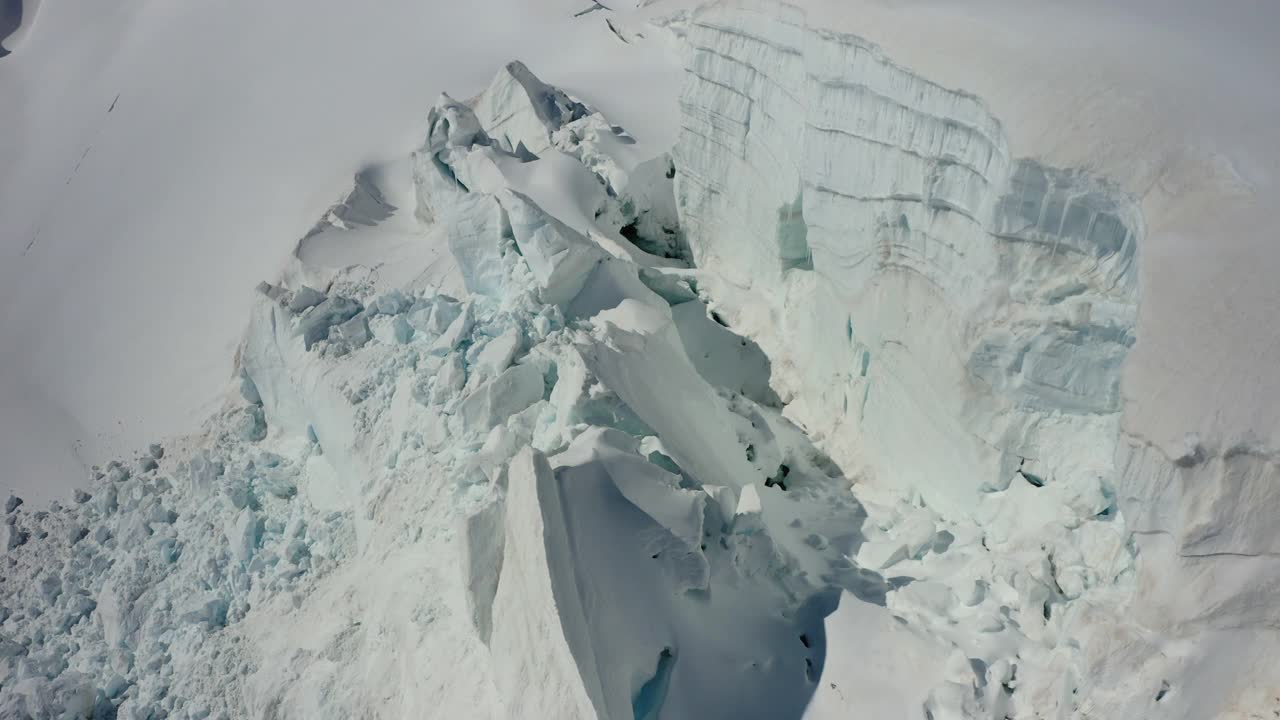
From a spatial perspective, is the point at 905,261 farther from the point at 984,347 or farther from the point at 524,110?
the point at 524,110

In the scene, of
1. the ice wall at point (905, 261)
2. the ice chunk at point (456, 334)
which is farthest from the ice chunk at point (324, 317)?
the ice wall at point (905, 261)

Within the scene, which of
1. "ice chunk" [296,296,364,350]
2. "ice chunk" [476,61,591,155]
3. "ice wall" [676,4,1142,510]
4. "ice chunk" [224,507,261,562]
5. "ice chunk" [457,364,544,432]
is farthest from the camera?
"ice chunk" [476,61,591,155]

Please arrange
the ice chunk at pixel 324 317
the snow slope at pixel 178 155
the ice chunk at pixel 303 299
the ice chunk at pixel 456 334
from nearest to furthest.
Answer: the ice chunk at pixel 456 334
the ice chunk at pixel 324 317
the ice chunk at pixel 303 299
the snow slope at pixel 178 155

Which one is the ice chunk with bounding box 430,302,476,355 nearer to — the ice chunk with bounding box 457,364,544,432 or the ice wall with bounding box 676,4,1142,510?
the ice chunk with bounding box 457,364,544,432

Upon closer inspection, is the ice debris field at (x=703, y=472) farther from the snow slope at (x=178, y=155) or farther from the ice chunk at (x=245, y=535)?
the snow slope at (x=178, y=155)

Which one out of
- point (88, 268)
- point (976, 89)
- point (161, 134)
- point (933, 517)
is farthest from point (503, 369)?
point (161, 134)

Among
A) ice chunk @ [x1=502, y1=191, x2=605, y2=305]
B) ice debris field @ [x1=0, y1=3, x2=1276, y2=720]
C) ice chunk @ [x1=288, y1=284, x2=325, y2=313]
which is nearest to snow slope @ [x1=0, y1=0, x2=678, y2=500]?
ice debris field @ [x1=0, y1=3, x2=1276, y2=720]

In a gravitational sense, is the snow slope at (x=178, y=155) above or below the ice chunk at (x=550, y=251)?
below

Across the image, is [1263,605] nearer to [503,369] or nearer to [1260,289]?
[1260,289]
